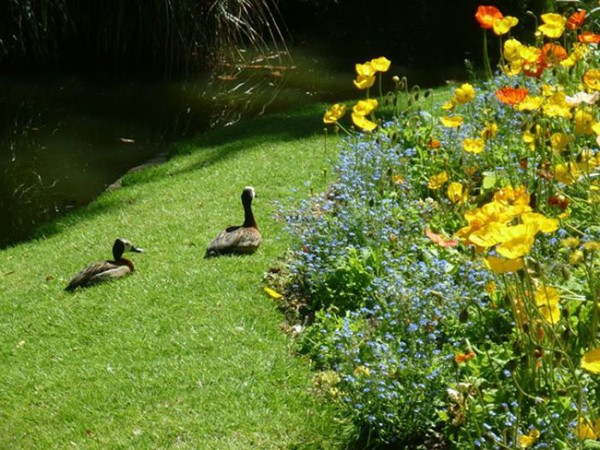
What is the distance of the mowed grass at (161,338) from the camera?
4695 millimetres

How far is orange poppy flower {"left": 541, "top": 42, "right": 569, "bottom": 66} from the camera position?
5.26 metres

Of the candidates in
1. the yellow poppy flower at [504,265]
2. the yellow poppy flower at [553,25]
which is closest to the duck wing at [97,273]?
the yellow poppy flower at [553,25]

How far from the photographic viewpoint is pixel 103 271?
6.50 meters

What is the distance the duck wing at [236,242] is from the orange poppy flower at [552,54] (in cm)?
227

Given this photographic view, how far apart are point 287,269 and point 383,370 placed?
200 centimetres

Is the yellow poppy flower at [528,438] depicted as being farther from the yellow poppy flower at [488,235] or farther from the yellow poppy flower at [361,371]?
the yellow poppy flower at [361,371]

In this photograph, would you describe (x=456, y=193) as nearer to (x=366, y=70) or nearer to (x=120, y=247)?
(x=366, y=70)

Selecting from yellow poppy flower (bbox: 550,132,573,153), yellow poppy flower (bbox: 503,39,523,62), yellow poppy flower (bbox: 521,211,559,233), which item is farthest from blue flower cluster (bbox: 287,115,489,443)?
yellow poppy flower (bbox: 503,39,523,62)

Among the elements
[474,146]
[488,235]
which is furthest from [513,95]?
[488,235]

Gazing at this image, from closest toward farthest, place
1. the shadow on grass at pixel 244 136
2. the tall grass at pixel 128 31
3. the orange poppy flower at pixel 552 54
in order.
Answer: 1. the orange poppy flower at pixel 552 54
2. the shadow on grass at pixel 244 136
3. the tall grass at pixel 128 31

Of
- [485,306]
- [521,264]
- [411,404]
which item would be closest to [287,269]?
[485,306]

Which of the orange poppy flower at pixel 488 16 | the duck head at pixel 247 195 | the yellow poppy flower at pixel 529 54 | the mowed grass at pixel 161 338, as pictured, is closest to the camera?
the mowed grass at pixel 161 338

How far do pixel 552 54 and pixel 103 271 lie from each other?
3221mm

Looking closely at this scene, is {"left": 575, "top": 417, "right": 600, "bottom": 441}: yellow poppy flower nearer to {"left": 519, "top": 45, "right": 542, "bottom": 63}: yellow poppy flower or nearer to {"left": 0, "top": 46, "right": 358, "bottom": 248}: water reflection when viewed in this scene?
{"left": 519, "top": 45, "right": 542, "bottom": 63}: yellow poppy flower
